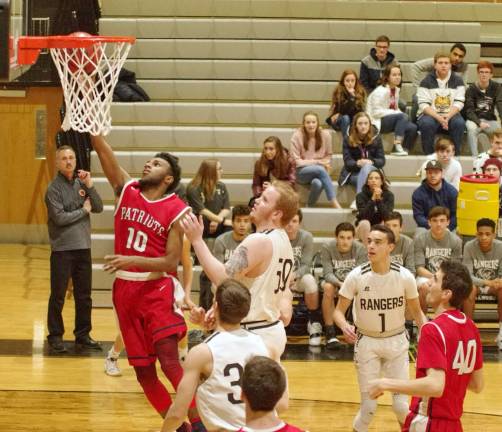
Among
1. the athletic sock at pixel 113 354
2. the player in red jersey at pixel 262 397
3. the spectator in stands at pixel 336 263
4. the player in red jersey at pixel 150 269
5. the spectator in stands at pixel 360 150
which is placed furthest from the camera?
the spectator in stands at pixel 360 150

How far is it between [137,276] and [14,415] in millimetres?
1821

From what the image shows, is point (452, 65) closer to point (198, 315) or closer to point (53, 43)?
point (53, 43)

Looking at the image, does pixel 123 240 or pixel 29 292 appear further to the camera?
pixel 29 292

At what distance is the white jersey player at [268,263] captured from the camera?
603 cm

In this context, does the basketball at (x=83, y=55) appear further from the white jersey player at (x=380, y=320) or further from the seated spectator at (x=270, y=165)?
the seated spectator at (x=270, y=165)

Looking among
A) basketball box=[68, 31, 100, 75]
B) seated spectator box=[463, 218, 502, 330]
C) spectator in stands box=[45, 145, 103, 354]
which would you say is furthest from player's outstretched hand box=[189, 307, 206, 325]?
seated spectator box=[463, 218, 502, 330]

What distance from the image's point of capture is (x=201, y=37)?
48.2 feet

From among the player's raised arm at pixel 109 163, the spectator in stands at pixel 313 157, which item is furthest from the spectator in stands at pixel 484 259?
the player's raised arm at pixel 109 163

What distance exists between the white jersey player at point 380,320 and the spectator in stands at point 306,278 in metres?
2.77

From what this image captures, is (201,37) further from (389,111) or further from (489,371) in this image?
(489,371)

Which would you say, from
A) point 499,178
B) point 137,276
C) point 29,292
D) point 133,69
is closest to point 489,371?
point 499,178

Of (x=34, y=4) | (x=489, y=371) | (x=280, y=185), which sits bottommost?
(x=489, y=371)

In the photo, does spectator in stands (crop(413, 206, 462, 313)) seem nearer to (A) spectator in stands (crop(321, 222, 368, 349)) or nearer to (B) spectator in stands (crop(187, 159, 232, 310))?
(A) spectator in stands (crop(321, 222, 368, 349))

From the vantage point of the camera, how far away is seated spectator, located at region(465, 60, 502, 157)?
13.3 metres
